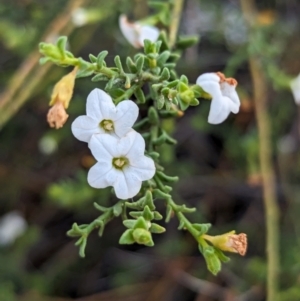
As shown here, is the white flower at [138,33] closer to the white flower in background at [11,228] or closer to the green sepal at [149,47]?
the green sepal at [149,47]

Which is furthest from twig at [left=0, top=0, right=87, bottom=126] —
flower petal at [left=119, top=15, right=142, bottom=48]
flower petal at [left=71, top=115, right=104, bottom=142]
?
flower petal at [left=71, top=115, right=104, bottom=142]

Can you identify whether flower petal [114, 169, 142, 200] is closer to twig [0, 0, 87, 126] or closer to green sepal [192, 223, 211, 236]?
green sepal [192, 223, 211, 236]

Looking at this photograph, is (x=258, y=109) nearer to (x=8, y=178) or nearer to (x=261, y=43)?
(x=261, y=43)

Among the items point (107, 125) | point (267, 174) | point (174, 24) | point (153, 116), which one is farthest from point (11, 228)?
point (107, 125)

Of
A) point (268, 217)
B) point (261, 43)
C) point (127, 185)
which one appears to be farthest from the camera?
point (261, 43)

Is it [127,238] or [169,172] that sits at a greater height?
[127,238]

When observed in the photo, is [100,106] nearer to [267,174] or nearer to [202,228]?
[202,228]

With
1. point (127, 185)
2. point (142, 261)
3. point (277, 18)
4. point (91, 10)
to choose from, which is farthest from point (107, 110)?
point (277, 18)
